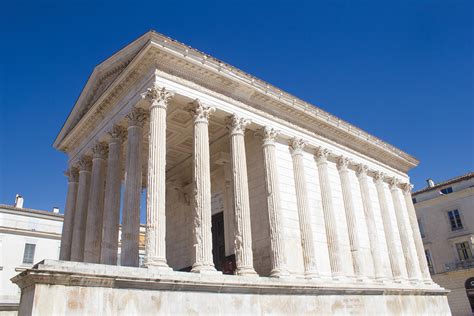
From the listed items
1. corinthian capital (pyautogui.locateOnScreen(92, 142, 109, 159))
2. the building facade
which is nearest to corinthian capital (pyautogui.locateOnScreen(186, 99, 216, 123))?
corinthian capital (pyautogui.locateOnScreen(92, 142, 109, 159))

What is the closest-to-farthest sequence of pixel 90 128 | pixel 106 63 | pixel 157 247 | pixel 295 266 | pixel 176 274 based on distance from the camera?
pixel 176 274 < pixel 157 247 < pixel 295 266 < pixel 106 63 < pixel 90 128

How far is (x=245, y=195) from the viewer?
15.2 metres

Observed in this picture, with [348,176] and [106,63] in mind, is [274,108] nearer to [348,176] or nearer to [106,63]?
[348,176]

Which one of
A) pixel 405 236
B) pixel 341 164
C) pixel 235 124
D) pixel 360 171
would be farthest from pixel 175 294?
pixel 405 236

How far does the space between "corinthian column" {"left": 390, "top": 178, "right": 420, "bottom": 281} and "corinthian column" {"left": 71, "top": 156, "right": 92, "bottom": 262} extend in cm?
1740

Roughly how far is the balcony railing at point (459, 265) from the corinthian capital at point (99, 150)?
3146 cm

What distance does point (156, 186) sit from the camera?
13.1 m

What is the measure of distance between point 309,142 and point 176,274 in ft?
34.7

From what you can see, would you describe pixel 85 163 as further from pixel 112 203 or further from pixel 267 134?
pixel 267 134

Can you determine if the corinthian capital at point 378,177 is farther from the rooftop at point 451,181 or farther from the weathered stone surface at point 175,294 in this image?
the rooftop at point 451,181

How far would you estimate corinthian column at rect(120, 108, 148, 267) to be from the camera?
13438 millimetres

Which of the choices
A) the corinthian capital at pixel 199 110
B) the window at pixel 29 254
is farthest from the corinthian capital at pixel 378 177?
the window at pixel 29 254

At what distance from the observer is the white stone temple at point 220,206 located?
37.9 feet

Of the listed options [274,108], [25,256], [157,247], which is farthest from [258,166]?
[25,256]
